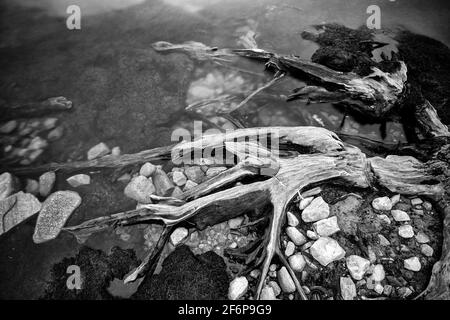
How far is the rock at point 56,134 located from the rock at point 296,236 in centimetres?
269

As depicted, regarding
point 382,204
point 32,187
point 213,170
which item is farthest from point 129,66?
point 382,204

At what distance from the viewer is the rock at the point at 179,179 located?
2.75 meters

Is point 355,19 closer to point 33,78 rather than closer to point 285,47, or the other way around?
point 285,47

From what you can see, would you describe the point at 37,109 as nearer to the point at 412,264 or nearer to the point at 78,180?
the point at 78,180

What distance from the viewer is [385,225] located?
232 cm

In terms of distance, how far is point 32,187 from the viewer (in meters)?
2.85

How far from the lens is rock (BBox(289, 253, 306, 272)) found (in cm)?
217

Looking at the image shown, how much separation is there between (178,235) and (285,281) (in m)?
0.91

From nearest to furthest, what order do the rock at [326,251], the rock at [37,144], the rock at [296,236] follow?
the rock at [326,251] < the rock at [296,236] < the rock at [37,144]

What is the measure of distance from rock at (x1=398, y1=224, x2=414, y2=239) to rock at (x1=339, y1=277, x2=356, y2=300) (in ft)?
1.91

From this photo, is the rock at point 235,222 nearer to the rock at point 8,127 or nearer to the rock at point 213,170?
the rock at point 213,170

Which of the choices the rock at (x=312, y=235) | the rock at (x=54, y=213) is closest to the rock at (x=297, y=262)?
the rock at (x=312, y=235)
